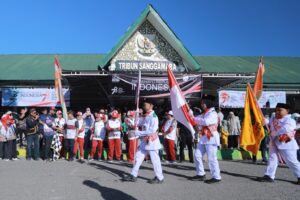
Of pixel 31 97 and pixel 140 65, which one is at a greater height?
pixel 140 65

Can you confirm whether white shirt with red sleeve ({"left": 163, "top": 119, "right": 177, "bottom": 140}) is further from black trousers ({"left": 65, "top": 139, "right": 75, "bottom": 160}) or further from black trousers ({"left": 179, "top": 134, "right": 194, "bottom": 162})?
black trousers ({"left": 65, "top": 139, "right": 75, "bottom": 160})

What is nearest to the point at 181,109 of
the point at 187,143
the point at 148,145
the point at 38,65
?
the point at 148,145

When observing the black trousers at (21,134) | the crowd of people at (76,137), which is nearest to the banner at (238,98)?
the crowd of people at (76,137)

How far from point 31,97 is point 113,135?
572 centimetres

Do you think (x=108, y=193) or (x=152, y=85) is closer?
(x=108, y=193)

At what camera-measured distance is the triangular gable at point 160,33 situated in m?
15.8

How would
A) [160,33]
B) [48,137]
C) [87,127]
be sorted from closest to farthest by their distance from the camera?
1. [48,137]
2. [87,127]
3. [160,33]

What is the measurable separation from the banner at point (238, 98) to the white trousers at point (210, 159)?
25.4ft

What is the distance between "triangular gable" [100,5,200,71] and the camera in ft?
51.9

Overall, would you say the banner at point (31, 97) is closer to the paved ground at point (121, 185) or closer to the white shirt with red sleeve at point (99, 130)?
the white shirt with red sleeve at point (99, 130)

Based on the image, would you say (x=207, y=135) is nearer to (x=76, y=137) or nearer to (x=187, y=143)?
(x=187, y=143)

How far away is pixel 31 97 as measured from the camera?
16.4 metres

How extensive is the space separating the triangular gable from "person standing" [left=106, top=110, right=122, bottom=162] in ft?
12.8

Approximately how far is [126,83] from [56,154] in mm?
3910
